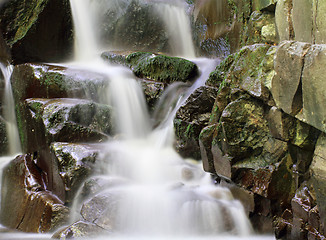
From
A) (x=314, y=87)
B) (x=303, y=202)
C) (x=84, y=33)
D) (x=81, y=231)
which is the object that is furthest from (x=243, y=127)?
(x=84, y=33)

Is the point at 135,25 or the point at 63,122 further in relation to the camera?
the point at 135,25

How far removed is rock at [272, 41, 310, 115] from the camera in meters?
3.71

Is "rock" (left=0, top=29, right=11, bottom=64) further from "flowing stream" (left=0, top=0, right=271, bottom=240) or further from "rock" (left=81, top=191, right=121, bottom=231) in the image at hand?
"rock" (left=81, top=191, right=121, bottom=231)

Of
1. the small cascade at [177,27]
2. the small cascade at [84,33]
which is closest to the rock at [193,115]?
the small cascade at [177,27]

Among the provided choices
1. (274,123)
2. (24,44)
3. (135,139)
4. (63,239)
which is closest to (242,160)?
(274,123)

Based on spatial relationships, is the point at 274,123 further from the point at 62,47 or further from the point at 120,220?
the point at 62,47

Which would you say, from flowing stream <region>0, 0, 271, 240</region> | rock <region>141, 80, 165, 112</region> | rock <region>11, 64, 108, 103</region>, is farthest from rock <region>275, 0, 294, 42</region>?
rock <region>11, 64, 108, 103</region>

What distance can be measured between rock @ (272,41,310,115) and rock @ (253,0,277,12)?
305cm

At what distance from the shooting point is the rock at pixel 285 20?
17.8ft

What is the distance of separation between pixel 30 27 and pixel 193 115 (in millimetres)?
4782

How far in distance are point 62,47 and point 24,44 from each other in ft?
3.68

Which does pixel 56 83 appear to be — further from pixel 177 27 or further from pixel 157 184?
pixel 177 27

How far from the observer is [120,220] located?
458cm

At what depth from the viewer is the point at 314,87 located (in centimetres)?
349
